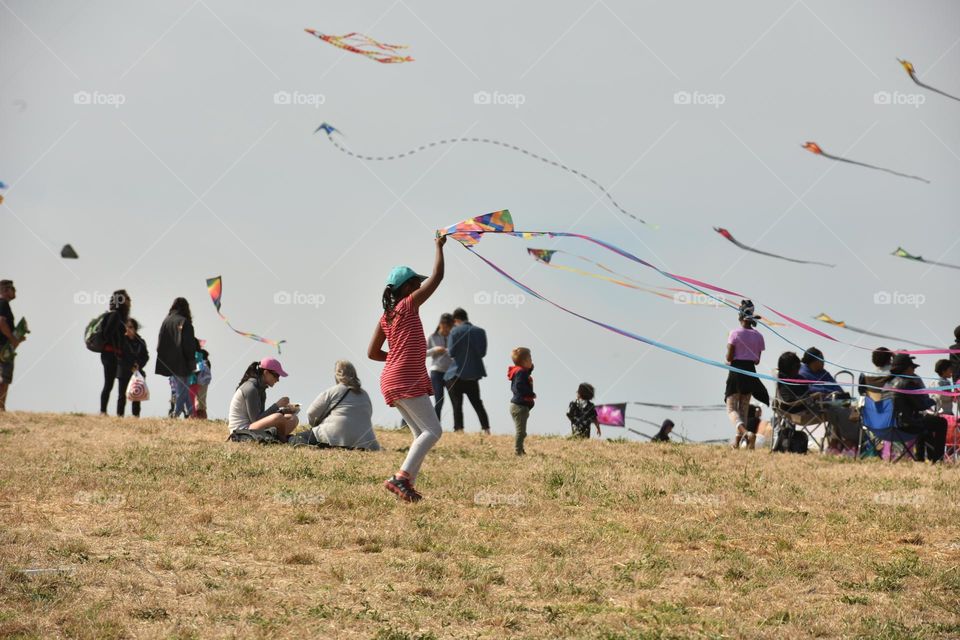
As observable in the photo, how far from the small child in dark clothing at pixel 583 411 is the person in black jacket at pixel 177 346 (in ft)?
18.5

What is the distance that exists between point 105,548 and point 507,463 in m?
5.33

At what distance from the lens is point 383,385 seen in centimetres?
970

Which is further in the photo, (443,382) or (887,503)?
(443,382)

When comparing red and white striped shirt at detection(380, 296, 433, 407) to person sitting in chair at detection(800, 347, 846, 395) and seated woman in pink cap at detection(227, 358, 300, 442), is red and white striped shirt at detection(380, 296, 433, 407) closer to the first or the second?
seated woman in pink cap at detection(227, 358, 300, 442)

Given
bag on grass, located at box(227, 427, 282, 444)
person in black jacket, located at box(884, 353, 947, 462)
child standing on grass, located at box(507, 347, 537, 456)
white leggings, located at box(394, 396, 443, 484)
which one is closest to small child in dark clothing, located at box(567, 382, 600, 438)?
child standing on grass, located at box(507, 347, 537, 456)

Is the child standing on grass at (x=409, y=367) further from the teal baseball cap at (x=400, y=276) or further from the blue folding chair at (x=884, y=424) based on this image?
the blue folding chair at (x=884, y=424)

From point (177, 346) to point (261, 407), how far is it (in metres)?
3.43

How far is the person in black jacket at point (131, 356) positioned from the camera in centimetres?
1656

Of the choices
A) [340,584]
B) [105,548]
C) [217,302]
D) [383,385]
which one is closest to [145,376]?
[217,302]

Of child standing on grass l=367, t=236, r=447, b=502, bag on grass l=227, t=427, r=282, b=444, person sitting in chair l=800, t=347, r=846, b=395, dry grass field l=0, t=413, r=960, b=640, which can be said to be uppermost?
person sitting in chair l=800, t=347, r=846, b=395

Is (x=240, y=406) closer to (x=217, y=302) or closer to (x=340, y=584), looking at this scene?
(x=217, y=302)

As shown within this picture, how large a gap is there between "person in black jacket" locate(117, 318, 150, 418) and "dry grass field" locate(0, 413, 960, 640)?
4.28 m

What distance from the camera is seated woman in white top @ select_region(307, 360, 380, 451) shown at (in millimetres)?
13125

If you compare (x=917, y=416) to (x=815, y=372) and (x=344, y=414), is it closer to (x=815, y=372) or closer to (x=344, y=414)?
(x=815, y=372)
